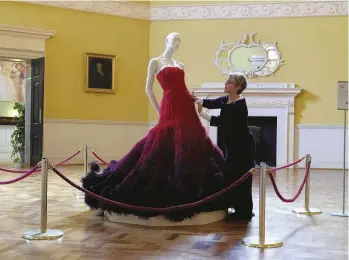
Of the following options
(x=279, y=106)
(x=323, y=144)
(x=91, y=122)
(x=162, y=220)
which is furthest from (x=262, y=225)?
(x=91, y=122)

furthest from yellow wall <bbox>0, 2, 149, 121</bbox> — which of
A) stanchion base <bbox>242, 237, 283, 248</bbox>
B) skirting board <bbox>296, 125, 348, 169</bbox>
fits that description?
stanchion base <bbox>242, 237, 283, 248</bbox>

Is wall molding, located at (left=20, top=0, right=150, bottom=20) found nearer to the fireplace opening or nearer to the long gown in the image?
the fireplace opening

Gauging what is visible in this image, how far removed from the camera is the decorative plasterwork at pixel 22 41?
12109 mm

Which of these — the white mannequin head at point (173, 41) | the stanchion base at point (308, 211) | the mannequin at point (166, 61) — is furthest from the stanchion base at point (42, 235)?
the stanchion base at point (308, 211)

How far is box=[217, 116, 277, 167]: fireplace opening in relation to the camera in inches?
525

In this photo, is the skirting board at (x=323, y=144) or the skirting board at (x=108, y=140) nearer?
the skirting board at (x=108, y=140)

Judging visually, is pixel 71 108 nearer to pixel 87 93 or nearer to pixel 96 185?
pixel 87 93

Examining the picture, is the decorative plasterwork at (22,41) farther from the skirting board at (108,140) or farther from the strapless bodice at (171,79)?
the strapless bodice at (171,79)

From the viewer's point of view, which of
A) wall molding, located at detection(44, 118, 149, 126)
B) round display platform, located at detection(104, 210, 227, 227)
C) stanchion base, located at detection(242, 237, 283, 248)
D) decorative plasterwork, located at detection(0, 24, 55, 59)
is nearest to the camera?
stanchion base, located at detection(242, 237, 283, 248)

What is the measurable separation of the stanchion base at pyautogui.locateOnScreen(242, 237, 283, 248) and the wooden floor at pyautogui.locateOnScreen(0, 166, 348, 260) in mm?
67

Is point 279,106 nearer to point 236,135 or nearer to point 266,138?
point 266,138

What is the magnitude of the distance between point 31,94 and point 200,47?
4692mm

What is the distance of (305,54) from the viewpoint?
43.2ft

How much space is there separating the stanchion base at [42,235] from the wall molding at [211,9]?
30.5 feet
